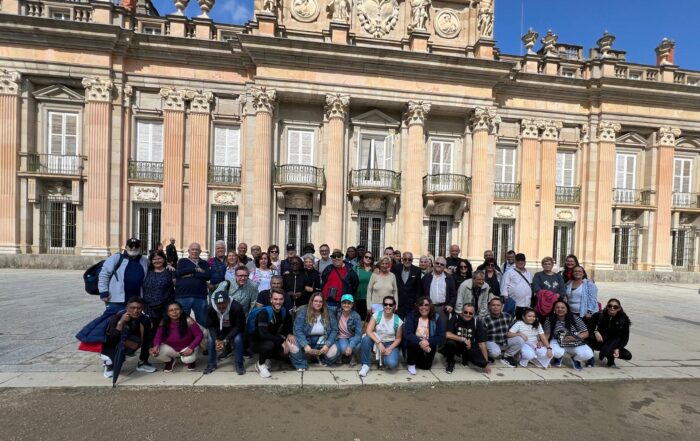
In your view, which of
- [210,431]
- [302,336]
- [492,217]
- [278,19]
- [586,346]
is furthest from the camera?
[492,217]

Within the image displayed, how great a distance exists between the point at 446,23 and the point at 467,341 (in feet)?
55.7

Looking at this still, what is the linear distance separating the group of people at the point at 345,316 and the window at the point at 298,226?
9.96m

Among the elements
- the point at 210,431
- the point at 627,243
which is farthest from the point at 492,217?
the point at 210,431

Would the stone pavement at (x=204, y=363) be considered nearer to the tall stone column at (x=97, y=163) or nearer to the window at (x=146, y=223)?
the tall stone column at (x=97, y=163)

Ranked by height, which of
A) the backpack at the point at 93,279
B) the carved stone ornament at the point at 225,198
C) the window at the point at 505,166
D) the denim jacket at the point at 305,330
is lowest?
the denim jacket at the point at 305,330

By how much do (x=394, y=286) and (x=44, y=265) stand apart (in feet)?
53.0

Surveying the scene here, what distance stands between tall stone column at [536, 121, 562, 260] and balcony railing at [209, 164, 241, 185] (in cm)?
1563

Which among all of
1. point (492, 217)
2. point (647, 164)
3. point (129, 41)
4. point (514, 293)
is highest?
point (129, 41)

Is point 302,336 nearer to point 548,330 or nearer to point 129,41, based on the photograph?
point 548,330

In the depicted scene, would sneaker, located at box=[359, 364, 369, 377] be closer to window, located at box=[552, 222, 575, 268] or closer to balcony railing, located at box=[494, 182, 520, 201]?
balcony railing, located at box=[494, 182, 520, 201]

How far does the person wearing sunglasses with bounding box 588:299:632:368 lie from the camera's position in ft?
17.9

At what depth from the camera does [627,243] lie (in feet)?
61.1

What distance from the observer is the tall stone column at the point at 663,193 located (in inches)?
706

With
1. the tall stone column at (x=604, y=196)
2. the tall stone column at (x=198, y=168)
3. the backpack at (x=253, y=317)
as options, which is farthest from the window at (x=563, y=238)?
the tall stone column at (x=198, y=168)
